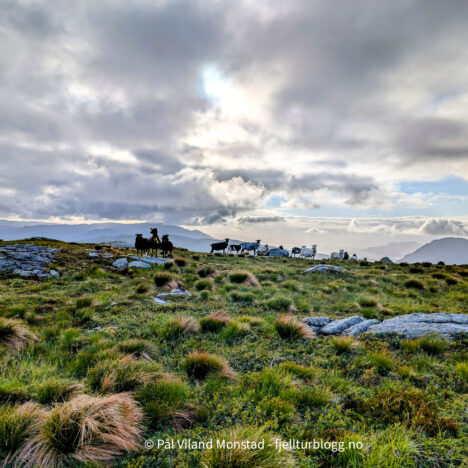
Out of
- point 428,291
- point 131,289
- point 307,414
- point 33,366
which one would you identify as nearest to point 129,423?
point 307,414

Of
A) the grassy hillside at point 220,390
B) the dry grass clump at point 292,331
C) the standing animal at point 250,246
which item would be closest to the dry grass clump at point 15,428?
the grassy hillside at point 220,390

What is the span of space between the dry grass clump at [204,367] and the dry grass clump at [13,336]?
14.5 ft

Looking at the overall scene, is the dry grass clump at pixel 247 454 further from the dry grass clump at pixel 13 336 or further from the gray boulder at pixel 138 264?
the gray boulder at pixel 138 264

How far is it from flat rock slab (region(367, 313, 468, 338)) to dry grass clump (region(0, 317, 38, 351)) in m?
9.88

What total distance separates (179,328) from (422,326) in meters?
7.58

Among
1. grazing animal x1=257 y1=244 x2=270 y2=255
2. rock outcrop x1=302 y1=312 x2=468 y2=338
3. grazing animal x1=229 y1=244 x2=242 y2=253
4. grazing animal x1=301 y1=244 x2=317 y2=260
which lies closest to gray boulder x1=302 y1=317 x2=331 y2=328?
rock outcrop x1=302 y1=312 x2=468 y2=338

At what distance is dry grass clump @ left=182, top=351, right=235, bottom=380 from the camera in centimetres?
513

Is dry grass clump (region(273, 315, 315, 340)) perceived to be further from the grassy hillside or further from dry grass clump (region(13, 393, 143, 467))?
dry grass clump (region(13, 393, 143, 467))

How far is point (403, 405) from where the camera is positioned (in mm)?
4031

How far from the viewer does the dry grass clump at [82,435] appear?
112 inches

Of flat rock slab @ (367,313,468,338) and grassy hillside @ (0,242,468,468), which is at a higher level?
flat rock slab @ (367,313,468,338)

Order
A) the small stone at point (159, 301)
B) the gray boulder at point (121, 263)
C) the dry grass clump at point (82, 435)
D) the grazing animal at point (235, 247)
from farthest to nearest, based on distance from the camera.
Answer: the grazing animal at point (235, 247), the gray boulder at point (121, 263), the small stone at point (159, 301), the dry grass clump at point (82, 435)

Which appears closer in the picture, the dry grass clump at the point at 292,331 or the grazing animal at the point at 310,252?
the dry grass clump at the point at 292,331

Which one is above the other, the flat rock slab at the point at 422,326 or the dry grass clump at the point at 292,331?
the flat rock slab at the point at 422,326
